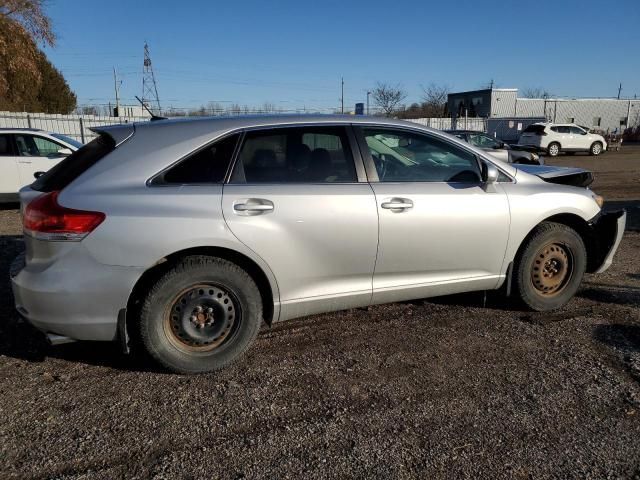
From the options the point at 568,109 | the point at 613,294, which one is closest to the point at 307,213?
the point at 613,294

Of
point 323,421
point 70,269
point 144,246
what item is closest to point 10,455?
point 70,269

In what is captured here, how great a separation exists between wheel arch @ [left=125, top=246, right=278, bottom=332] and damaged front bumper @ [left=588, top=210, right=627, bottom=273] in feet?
9.86

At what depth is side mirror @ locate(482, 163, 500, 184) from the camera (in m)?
4.01

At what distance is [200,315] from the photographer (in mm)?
3412

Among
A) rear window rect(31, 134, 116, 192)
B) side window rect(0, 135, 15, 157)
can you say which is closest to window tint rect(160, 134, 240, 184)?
rear window rect(31, 134, 116, 192)

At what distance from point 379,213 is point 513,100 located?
63.2 meters

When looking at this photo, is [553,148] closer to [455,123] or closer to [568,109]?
[455,123]

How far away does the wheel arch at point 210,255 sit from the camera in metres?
3.28

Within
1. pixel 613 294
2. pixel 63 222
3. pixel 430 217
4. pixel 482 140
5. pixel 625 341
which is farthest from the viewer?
pixel 482 140

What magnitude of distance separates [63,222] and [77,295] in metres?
0.44

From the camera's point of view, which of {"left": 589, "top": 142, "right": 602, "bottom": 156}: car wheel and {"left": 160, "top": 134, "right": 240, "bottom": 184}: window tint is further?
{"left": 589, "top": 142, "right": 602, "bottom": 156}: car wheel

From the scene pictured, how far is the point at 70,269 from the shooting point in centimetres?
306

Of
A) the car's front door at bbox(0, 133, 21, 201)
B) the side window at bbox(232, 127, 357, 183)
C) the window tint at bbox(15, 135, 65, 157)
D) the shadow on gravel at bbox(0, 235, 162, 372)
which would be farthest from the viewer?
the window tint at bbox(15, 135, 65, 157)

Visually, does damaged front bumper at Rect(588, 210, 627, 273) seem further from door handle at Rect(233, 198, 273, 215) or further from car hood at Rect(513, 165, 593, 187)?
door handle at Rect(233, 198, 273, 215)
